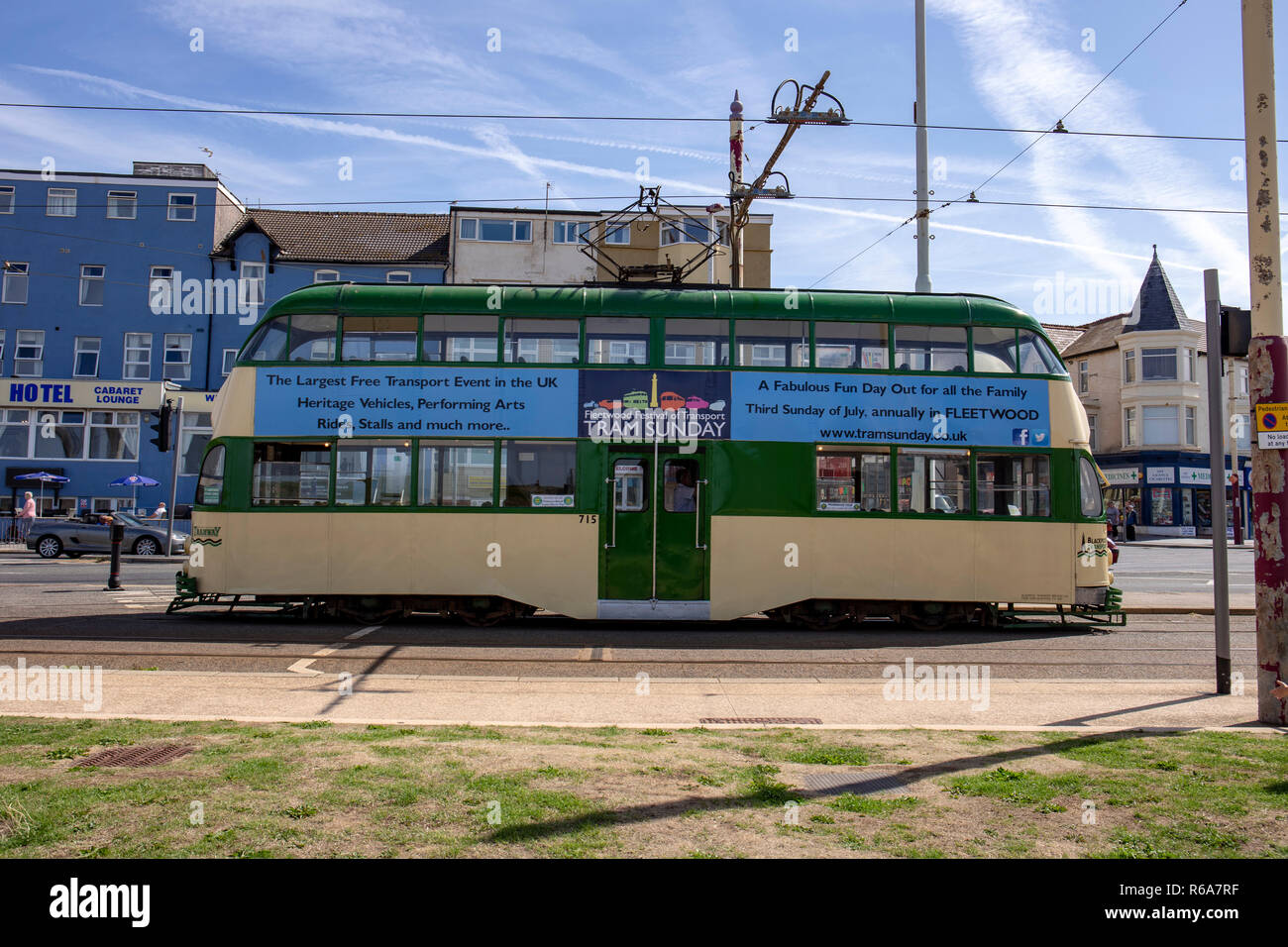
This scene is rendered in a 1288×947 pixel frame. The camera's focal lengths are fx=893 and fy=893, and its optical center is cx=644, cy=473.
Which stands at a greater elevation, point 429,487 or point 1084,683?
point 429,487

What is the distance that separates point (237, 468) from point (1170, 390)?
48.3m

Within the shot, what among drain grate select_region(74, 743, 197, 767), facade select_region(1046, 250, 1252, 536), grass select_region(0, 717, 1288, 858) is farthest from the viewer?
facade select_region(1046, 250, 1252, 536)

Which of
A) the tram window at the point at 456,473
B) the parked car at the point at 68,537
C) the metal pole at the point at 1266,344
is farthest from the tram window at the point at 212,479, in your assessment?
the parked car at the point at 68,537

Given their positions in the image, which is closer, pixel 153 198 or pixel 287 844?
pixel 287 844

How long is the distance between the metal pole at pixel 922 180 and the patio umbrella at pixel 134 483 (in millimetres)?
28360

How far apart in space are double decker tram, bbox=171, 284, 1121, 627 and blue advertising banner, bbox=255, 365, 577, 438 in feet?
0.10

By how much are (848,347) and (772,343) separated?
1.10m

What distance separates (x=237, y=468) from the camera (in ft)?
41.5

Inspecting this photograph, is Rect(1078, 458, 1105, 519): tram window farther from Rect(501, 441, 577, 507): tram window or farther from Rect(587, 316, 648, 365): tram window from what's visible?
Rect(501, 441, 577, 507): tram window

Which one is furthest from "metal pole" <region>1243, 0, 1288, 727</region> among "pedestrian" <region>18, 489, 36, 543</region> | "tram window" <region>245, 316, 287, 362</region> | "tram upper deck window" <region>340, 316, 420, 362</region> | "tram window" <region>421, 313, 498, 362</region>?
"pedestrian" <region>18, 489, 36, 543</region>

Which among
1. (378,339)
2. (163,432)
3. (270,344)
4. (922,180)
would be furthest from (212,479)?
(922,180)

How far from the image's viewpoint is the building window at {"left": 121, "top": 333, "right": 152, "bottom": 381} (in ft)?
126

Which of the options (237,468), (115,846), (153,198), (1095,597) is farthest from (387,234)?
(115,846)

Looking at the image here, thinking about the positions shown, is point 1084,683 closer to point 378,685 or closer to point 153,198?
point 378,685
